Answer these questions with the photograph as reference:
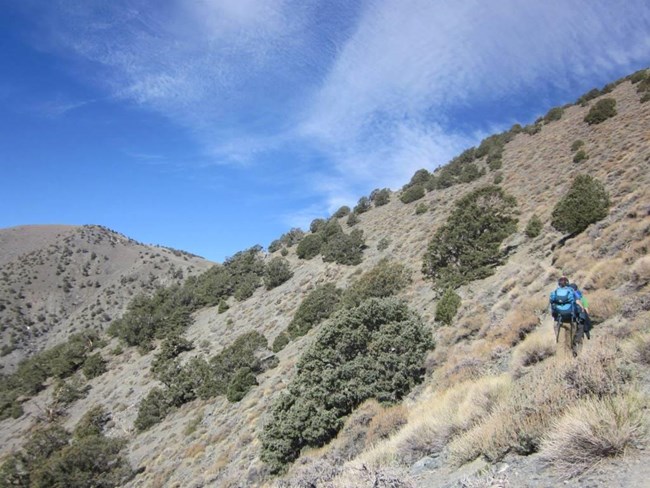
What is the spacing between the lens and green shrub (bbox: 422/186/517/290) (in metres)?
21.6

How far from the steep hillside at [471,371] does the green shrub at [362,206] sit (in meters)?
11.4

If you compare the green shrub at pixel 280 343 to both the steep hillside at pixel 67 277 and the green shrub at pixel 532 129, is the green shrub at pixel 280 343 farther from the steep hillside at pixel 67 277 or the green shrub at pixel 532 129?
the steep hillside at pixel 67 277

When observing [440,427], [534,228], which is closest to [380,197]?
[534,228]

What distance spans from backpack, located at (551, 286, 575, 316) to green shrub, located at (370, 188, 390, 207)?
47.2 metres

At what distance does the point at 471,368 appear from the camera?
10.6 meters

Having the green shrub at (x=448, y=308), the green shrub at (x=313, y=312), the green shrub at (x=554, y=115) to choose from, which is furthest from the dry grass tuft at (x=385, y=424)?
the green shrub at (x=554, y=115)

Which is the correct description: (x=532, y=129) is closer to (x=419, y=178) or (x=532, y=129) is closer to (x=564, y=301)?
(x=419, y=178)

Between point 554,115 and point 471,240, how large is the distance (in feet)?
115

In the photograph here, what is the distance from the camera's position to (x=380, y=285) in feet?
84.0

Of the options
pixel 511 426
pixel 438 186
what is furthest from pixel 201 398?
pixel 438 186

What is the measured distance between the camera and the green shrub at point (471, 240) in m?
21.6

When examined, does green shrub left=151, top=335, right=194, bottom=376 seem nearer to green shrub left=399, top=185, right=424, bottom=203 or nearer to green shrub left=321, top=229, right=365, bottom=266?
green shrub left=321, top=229, right=365, bottom=266

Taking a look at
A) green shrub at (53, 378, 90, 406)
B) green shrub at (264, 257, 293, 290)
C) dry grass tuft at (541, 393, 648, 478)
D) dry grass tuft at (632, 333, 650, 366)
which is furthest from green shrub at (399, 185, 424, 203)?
dry grass tuft at (541, 393, 648, 478)

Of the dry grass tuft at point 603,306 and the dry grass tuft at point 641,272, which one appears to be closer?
the dry grass tuft at point 603,306
